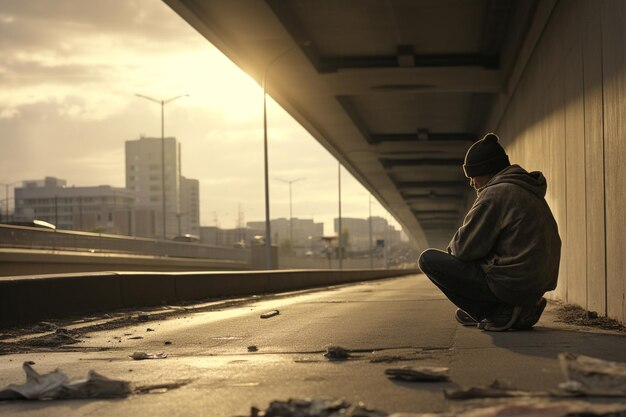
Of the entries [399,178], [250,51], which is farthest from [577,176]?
[399,178]

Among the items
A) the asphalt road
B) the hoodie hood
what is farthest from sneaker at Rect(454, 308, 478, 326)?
the hoodie hood

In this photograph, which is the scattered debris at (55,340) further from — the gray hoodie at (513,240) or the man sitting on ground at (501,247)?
the gray hoodie at (513,240)

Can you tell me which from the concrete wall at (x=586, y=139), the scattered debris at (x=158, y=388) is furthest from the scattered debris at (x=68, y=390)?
the concrete wall at (x=586, y=139)

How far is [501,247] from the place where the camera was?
330 inches

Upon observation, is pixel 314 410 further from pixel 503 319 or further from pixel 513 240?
pixel 503 319

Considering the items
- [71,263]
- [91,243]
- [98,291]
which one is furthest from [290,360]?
[91,243]

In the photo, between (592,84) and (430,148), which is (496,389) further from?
(430,148)

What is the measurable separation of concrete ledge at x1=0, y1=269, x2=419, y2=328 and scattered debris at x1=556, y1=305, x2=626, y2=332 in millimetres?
6016

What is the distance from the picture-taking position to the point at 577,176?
13.3m

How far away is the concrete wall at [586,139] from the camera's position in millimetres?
10164

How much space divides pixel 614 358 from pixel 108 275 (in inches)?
340

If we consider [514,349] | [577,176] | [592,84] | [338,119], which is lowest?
[514,349]

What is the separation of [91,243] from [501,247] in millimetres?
42078

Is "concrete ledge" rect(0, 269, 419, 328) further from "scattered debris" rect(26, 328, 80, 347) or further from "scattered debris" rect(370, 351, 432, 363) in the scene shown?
"scattered debris" rect(370, 351, 432, 363)
